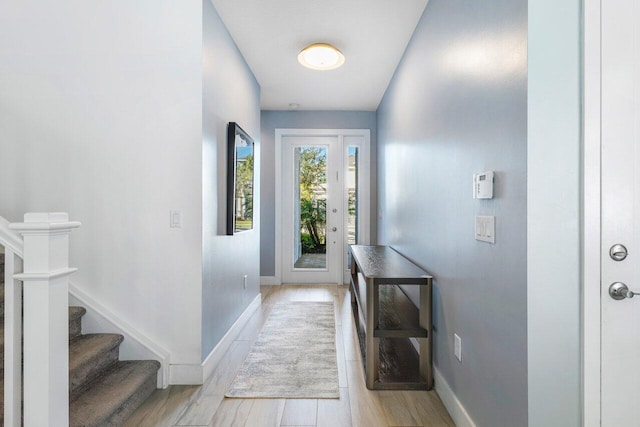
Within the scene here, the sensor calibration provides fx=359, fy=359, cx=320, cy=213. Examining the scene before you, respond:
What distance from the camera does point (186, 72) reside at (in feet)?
7.48

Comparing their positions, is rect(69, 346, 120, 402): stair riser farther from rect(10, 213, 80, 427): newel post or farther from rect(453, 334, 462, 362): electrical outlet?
rect(453, 334, 462, 362): electrical outlet

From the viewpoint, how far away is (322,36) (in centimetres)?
303

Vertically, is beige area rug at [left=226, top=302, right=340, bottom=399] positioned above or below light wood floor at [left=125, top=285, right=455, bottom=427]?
above

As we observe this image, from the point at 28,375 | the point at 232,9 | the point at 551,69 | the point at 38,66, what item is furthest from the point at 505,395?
the point at 38,66

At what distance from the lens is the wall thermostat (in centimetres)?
149

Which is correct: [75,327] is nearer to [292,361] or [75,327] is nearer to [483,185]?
[292,361]

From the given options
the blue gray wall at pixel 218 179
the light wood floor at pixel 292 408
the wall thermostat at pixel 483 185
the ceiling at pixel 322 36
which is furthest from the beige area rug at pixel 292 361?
the ceiling at pixel 322 36

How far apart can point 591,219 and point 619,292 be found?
0.27m

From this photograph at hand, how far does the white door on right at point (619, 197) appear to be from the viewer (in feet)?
4.14

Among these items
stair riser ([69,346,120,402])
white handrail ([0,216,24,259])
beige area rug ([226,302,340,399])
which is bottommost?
beige area rug ([226,302,340,399])

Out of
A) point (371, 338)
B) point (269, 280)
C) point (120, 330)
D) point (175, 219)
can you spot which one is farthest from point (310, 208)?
point (120, 330)

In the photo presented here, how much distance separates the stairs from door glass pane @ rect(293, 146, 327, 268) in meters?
3.28

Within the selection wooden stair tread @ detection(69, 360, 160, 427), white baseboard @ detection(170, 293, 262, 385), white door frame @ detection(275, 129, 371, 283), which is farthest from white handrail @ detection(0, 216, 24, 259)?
white door frame @ detection(275, 129, 371, 283)

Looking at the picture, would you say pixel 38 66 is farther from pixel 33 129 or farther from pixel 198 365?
pixel 198 365
